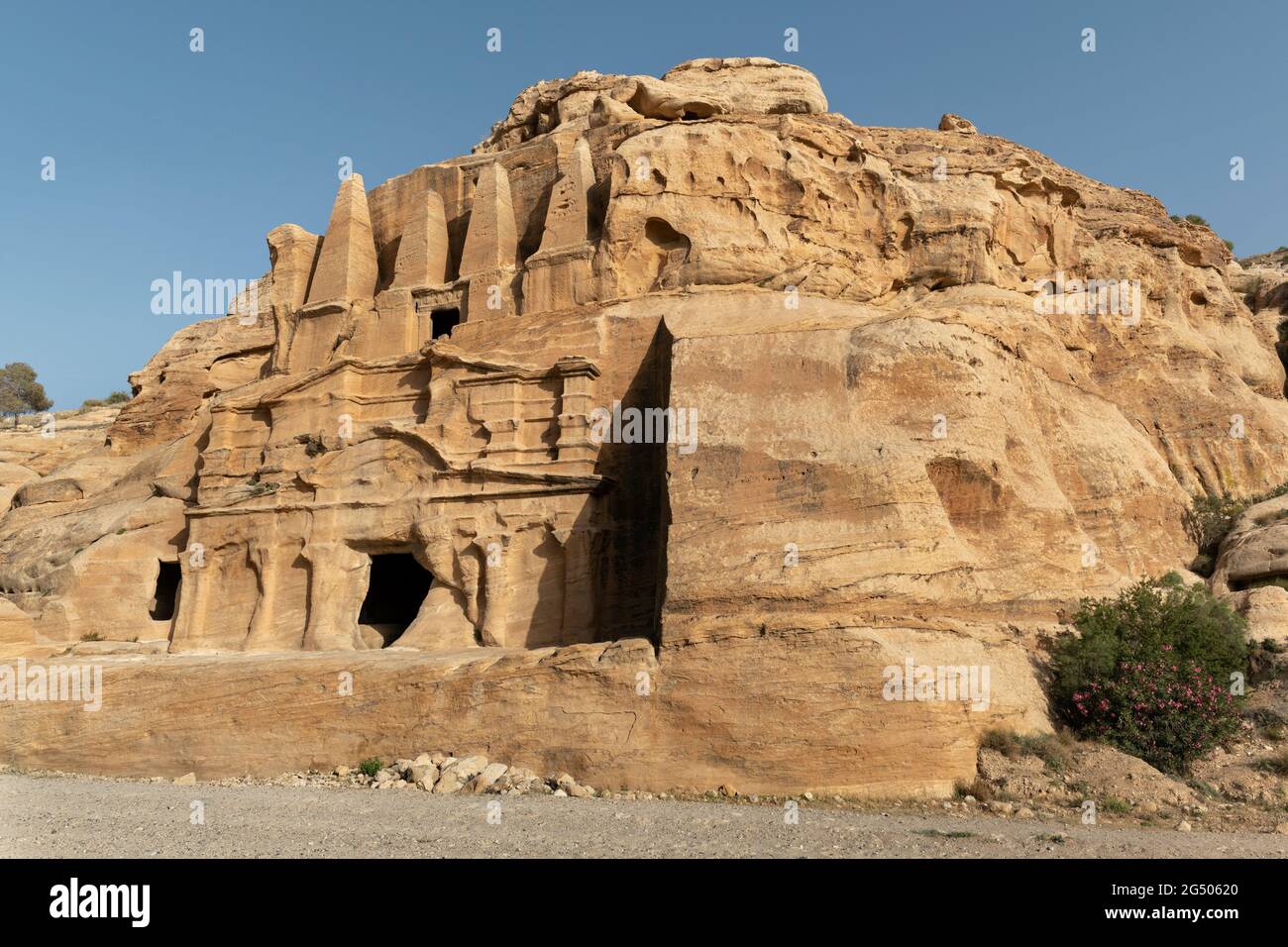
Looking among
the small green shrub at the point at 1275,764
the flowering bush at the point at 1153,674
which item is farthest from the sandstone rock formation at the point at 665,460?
the small green shrub at the point at 1275,764

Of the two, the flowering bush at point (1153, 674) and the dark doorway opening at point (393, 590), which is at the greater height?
the dark doorway opening at point (393, 590)

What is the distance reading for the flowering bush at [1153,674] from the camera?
43.0ft

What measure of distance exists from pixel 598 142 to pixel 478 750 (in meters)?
18.3

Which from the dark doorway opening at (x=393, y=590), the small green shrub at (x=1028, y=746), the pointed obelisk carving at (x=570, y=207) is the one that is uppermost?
the pointed obelisk carving at (x=570, y=207)

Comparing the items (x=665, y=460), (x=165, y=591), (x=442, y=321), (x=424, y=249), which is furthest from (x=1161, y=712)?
(x=165, y=591)

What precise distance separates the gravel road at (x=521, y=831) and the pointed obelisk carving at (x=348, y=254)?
18.7 meters

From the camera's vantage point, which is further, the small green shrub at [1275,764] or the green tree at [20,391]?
the green tree at [20,391]

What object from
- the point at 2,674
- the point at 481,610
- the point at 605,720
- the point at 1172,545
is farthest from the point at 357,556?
the point at 1172,545

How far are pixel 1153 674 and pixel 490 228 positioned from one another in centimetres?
2018

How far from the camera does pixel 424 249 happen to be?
2772 centimetres

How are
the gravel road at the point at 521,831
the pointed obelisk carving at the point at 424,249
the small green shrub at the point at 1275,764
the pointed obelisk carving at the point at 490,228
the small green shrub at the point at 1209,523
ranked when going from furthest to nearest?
the pointed obelisk carving at the point at 424,249, the pointed obelisk carving at the point at 490,228, the small green shrub at the point at 1209,523, the small green shrub at the point at 1275,764, the gravel road at the point at 521,831

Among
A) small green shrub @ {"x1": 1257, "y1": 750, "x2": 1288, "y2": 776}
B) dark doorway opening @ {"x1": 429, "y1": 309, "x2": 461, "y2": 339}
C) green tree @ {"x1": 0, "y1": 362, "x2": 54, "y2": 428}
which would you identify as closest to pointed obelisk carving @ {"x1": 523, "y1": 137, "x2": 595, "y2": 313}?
dark doorway opening @ {"x1": 429, "y1": 309, "x2": 461, "y2": 339}

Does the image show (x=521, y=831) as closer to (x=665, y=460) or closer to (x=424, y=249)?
(x=665, y=460)

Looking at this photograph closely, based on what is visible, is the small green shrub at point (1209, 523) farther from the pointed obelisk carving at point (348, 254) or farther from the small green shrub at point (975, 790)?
the pointed obelisk carving at point (348, 254)
